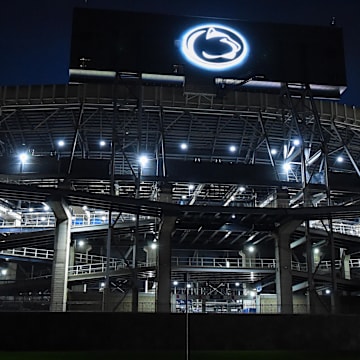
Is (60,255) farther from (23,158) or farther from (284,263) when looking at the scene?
(284,263)

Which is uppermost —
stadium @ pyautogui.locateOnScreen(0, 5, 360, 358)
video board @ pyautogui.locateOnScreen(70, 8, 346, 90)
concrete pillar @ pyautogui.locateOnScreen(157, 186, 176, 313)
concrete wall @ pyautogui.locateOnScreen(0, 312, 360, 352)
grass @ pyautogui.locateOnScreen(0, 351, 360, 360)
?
video board @ pyautogui.locateOnScreen(70, 8, 346, 90)

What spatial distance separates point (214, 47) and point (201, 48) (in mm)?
1173

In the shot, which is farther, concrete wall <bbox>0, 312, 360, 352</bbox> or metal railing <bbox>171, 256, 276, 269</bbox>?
metal railing <bbox>171, 256, 276, 269</bbox>

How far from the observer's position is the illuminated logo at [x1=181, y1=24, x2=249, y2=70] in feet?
140

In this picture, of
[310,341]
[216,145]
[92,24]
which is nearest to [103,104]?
[92,24]

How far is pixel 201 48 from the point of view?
141 ft

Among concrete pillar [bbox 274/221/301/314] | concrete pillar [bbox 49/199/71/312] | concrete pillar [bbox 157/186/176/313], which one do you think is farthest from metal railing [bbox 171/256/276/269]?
Result: concrete pillar [bbox 49/199/71/312]

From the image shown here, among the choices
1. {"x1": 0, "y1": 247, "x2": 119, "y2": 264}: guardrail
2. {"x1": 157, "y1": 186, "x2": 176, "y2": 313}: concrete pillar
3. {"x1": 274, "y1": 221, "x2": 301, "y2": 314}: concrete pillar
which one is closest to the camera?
{"x1": 157, "y1": 186, "x2": 176, "y2": 313}: concrete pillar

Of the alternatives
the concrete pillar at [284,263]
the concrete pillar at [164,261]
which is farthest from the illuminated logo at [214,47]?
the concrete pillar at [284,263]

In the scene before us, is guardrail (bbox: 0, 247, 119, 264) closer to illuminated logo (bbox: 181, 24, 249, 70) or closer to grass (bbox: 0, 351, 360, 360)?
illuminated logo (bbox: 181, 24, 249, 70)

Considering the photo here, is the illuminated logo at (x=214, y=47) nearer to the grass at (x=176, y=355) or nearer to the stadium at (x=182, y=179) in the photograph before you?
the stadium at (x=182, y=179)

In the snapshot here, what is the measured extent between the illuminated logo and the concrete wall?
24769mm

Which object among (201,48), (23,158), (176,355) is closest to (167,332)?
(176,355)

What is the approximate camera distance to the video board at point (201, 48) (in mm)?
41938
